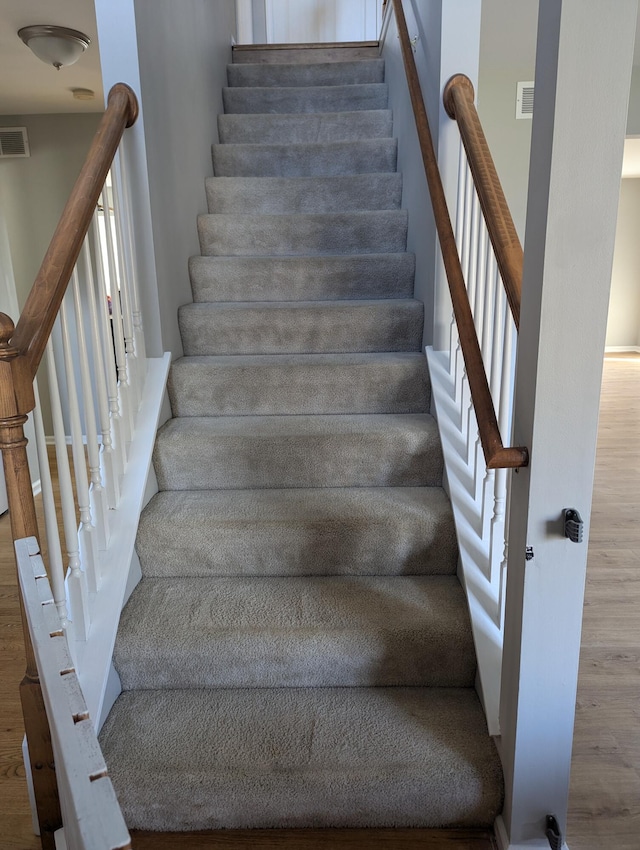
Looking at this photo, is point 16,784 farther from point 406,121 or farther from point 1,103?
point 1,103

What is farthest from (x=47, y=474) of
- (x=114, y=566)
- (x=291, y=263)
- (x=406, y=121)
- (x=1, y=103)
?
(x=1, y=103)

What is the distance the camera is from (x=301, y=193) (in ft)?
9.73

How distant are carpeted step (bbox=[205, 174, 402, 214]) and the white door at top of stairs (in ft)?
9.59

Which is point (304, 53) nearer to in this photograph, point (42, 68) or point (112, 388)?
point (42, 68)

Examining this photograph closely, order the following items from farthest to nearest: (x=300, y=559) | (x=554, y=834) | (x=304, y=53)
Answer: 1. (x=304, y=53)
2. (x=300, y=559)
3. (x=554, y=834)

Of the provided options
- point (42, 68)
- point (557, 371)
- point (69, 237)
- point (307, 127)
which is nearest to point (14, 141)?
point (42, 68)

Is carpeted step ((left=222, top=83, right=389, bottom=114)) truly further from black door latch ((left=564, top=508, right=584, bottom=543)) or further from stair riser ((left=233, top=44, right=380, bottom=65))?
black door latch ((left=564, top=508, right=584, bottom=543))

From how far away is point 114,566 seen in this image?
1757mm

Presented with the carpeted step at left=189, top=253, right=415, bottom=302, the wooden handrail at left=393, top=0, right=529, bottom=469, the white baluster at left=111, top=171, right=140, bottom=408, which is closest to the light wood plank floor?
Result: the wooden handrail at left=393, top=0, right=529, bottom=469

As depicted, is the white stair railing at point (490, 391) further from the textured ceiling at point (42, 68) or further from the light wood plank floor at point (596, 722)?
the textured ceiling at point (42, 68)

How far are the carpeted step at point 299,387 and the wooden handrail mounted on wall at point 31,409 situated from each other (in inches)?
29.9

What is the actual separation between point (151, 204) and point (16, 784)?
67.5 inches

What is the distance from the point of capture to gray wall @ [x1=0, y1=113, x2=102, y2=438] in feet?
15.1

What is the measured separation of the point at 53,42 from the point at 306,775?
10.5 ft
